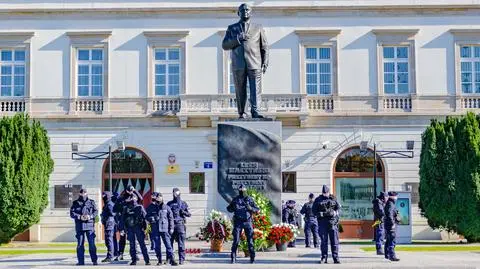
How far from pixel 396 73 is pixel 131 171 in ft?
40.9

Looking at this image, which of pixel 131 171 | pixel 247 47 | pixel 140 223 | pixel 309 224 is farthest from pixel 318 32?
pixel 140 223

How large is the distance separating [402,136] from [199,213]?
9457mm

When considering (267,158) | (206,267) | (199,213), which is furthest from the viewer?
(199,213)

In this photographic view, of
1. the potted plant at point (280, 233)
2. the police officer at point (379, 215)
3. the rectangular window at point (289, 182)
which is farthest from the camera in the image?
the rectangular window at point (289, 182)

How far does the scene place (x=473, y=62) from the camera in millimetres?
38781

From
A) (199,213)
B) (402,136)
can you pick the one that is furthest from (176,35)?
(402,136)

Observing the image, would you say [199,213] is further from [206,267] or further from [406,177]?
[206,267]

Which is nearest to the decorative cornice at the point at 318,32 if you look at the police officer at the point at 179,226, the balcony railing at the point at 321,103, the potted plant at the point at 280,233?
the balcony railing at the point at 321,103

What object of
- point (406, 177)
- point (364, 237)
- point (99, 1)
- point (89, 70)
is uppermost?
point (99, 1)

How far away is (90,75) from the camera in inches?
1537

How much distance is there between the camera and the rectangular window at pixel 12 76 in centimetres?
3897

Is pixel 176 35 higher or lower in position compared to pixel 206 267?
higher

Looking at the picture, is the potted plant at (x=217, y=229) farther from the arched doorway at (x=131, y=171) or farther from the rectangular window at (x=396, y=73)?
the rectangular window at (x=396, y=73)

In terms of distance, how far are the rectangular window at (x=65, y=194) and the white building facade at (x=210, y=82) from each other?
2.1 inches
